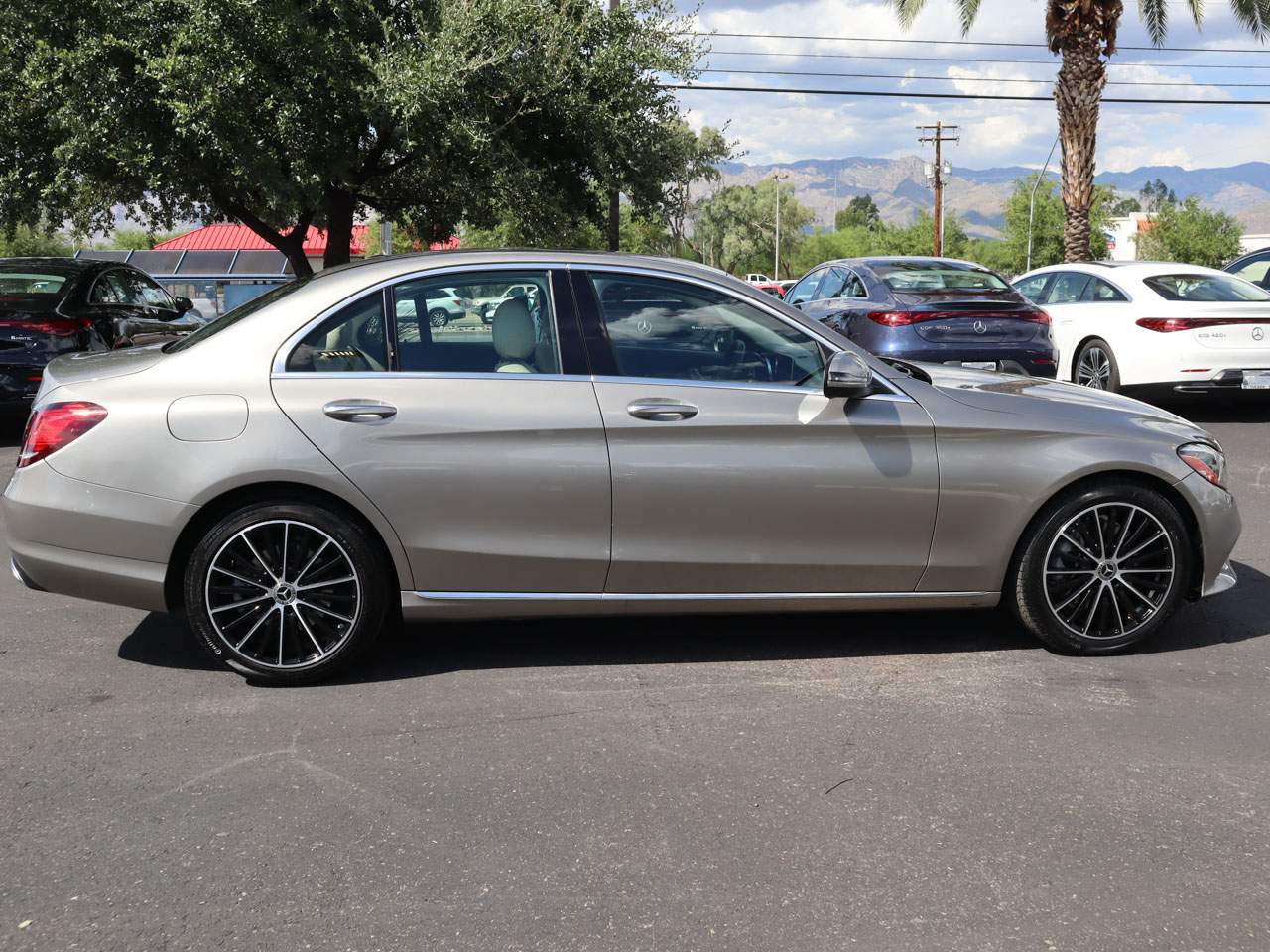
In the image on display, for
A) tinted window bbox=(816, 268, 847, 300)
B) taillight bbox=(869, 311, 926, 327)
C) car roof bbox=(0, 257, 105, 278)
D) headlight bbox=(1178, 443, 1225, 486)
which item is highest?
car roof bbox=(0, 257, 105, 278)

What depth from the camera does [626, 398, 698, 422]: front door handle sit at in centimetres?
441

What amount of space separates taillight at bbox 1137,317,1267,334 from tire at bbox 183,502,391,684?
8.71 m

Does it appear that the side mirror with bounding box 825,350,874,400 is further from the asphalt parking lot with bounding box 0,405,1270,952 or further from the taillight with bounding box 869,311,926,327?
the taillight with bounding box 869,311,926,327

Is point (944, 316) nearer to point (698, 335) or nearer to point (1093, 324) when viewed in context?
point (1093, 324)

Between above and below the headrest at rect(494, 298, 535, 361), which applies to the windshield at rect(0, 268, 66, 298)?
above

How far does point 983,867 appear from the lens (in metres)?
3.11

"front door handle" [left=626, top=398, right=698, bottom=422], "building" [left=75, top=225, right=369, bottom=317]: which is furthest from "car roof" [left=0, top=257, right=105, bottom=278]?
"building" [left=75, top=225, right=369, bottom=317]

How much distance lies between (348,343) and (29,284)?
23.7 feet

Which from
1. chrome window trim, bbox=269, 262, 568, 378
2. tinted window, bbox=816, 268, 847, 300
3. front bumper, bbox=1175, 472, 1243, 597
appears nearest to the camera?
chrome window trim, bbox=269, 262, 568, 378

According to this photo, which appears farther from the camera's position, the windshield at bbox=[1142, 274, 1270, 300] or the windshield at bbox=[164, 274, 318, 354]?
the windshield at bbox=[1142, 274, 1270, 300]

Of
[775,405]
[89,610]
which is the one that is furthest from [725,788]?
[89,610]

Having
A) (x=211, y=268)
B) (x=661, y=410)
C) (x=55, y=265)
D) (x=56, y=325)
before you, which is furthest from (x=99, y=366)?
(x=211, y=268)

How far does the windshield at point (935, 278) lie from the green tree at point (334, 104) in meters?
6.09

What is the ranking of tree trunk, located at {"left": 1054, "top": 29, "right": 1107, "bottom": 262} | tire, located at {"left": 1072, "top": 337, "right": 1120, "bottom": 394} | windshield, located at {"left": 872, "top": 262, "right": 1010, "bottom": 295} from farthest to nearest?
1. tree trunk, located at {"left": 1054, "top": 29, "right": 1107, "bottom": 262}
2. tire, located at {"left": 1072, "top": 337, "right": 1120, "bottom": 394}
3. windshield, located at {"left": 872, "top": 262, "right": 1010, "bottom": 295}
